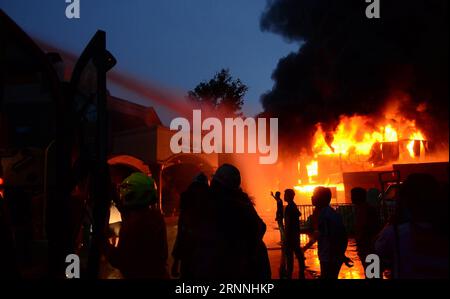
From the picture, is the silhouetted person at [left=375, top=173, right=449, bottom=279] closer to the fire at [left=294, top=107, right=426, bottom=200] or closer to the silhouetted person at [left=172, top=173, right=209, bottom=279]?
the silhouetted person at [left=172, top=173, right=209, bottom=279]

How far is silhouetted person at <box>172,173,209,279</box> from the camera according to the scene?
8.57 feet

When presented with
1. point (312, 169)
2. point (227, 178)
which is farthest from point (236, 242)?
point (312, 169)

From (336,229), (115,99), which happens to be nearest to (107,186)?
(336,229)

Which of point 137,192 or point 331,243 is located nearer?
point 137,192

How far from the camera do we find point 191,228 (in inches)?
124

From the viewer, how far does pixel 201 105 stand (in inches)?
1924

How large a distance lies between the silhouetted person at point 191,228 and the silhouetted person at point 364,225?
3019 millimetres

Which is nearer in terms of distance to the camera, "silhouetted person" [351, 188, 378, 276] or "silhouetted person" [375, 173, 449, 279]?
"silhouetted person" [375, 173, 449, 279]

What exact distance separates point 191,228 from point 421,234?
5.39 feet

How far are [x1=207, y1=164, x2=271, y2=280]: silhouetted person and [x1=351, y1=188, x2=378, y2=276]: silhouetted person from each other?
12.6ft

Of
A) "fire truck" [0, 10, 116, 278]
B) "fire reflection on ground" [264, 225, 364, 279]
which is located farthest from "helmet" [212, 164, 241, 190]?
"fire reflection on ground" [264, 225, 364, 279]

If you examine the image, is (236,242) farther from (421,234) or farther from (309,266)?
(309,266)
